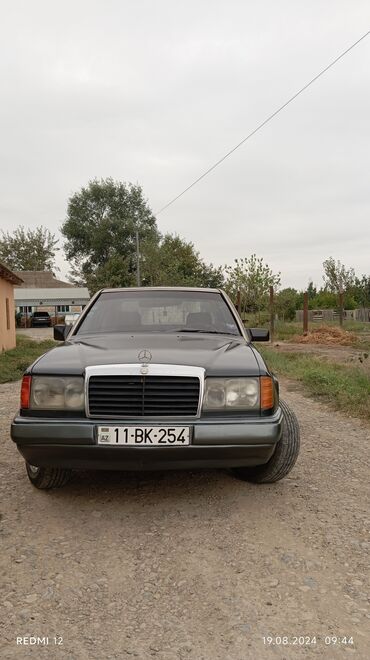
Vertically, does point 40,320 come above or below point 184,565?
above

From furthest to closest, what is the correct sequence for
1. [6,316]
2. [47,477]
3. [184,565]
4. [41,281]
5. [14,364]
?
[41,281]
[6,316]
[14,364]
[47,477]
[184,565]

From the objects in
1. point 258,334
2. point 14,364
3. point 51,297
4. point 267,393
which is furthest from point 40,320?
point 267,393

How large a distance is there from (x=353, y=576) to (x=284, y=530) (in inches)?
22.2

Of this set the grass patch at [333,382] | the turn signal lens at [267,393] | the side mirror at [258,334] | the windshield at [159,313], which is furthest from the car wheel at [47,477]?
the grass patch at [333,382]

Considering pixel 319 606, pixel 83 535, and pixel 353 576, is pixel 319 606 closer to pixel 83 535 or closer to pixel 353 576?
pixel 353 576

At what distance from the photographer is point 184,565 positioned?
2580mm

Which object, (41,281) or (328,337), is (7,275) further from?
(41,281)

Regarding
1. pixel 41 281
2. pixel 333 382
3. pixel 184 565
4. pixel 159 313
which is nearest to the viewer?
pixel 184 565

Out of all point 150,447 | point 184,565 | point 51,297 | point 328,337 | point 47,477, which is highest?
point 51,297

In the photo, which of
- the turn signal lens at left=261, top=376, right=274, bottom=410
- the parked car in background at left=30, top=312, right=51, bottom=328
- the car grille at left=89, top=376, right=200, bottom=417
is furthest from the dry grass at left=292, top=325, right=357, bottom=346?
the parked car in background at left=30, top=312, right=51, bottom=328

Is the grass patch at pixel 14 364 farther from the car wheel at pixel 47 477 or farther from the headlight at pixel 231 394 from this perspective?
the headlight at pixel 231 394

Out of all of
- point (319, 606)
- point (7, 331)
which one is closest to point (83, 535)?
point (319, 606)

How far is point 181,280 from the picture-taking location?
129 feet

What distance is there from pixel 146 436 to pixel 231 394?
560mm
